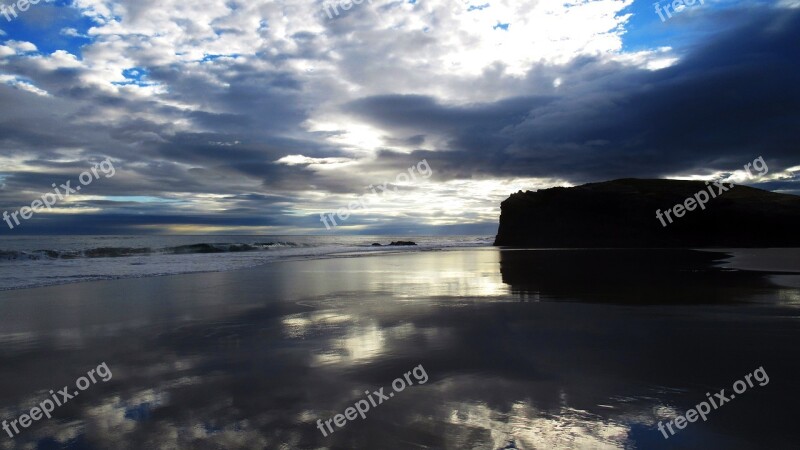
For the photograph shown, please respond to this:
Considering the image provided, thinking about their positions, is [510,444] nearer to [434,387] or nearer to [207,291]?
[434,387]

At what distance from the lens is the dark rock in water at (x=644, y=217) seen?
5472cm

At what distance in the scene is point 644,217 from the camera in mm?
59000

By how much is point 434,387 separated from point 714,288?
12187 mm

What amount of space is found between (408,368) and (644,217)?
61.9m

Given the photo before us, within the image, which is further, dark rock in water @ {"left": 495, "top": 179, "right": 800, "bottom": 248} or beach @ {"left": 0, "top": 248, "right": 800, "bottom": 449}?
dark rock in water @ {"left": 495, "top": 179, "right": 800, "bottom": 248}

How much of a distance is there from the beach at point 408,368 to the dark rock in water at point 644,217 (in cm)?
5108

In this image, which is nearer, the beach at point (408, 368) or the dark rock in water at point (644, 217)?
the beach at point (408, 368)

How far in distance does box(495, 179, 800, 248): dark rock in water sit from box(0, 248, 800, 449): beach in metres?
51.1

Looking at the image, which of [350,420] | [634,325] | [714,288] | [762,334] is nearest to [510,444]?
[350,420]

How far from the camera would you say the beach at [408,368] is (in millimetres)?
4168

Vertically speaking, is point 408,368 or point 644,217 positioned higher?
point 644,217

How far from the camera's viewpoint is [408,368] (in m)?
6.12

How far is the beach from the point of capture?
417 centimetres

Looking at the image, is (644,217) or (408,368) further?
(644,217)
